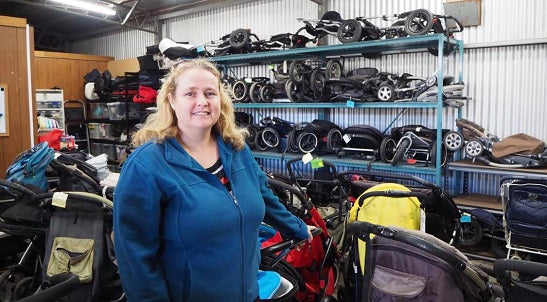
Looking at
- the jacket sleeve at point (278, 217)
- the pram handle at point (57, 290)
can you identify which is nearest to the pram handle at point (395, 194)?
the jacket sleeve at point (278, 217)

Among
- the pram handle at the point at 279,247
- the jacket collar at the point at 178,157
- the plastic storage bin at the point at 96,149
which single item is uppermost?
the jacket collar at the point at 178,157

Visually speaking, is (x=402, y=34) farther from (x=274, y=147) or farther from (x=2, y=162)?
(x=2, y=162)

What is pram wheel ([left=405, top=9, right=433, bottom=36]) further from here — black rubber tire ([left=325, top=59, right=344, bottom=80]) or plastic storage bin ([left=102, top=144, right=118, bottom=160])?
plastic storage bin ([left=102, top=144, right=118, bottom=160])

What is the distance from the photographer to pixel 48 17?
10.1 meters

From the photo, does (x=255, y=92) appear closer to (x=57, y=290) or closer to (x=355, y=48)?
(x=355, y=48)

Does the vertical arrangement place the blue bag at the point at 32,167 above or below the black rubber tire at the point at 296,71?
below

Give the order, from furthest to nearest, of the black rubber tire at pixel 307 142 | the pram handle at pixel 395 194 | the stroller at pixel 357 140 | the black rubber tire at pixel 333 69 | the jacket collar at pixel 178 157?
the black rubber tire at pixel 307 142 < the black rubber tire at pixel 333 69 < the stroller at pixel 357 140 < the pram handle at pixel 395 194 < the jacket collar at pixel 178 157

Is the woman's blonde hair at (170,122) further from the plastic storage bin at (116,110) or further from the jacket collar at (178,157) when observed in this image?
the plastic storage bin at (116,110)

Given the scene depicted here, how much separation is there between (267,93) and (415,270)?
488 cm

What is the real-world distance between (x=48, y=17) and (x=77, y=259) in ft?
30.6

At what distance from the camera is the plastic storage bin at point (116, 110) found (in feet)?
28.5

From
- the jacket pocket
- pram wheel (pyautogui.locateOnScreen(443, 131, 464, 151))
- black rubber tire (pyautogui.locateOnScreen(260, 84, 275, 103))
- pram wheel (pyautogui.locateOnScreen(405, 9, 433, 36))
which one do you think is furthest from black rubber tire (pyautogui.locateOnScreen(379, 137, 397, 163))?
the jacket pocket

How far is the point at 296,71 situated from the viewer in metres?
5.88

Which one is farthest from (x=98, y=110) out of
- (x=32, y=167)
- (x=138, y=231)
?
(x=138, y=231)
